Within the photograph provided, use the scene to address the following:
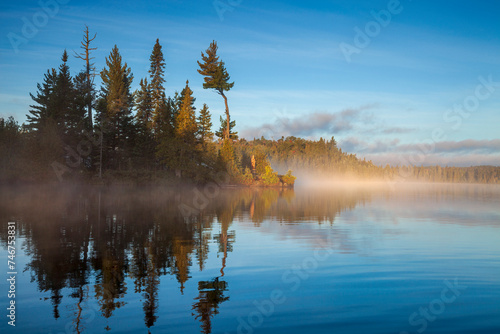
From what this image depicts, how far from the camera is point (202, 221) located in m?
20.1

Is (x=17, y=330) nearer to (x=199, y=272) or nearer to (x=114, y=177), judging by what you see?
(x=199, y=272)

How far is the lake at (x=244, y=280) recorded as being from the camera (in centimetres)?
671

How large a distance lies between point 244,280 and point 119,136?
53890 mm

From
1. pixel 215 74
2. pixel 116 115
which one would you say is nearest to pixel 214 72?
pixel 215 74

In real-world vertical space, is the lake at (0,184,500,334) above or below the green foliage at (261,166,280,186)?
below

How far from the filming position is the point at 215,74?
211ft

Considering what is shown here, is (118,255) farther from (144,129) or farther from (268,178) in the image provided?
(268,178)

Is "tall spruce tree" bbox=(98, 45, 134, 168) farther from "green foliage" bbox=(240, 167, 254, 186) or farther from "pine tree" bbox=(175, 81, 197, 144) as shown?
"green foliage" bbox=(240, 167, 254, 186)

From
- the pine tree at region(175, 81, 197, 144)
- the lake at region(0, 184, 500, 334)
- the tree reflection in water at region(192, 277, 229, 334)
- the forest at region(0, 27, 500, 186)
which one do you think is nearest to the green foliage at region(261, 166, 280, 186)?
the forest at region(0, 27, 500, 186)

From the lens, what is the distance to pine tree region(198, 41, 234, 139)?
6419 cm

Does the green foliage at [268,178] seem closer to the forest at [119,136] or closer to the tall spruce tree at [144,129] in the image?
the forest at [119,136]

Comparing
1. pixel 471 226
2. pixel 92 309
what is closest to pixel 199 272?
pixel 92 309

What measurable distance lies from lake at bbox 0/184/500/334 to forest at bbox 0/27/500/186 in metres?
35.6

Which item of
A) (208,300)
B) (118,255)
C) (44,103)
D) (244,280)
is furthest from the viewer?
(44,103)
